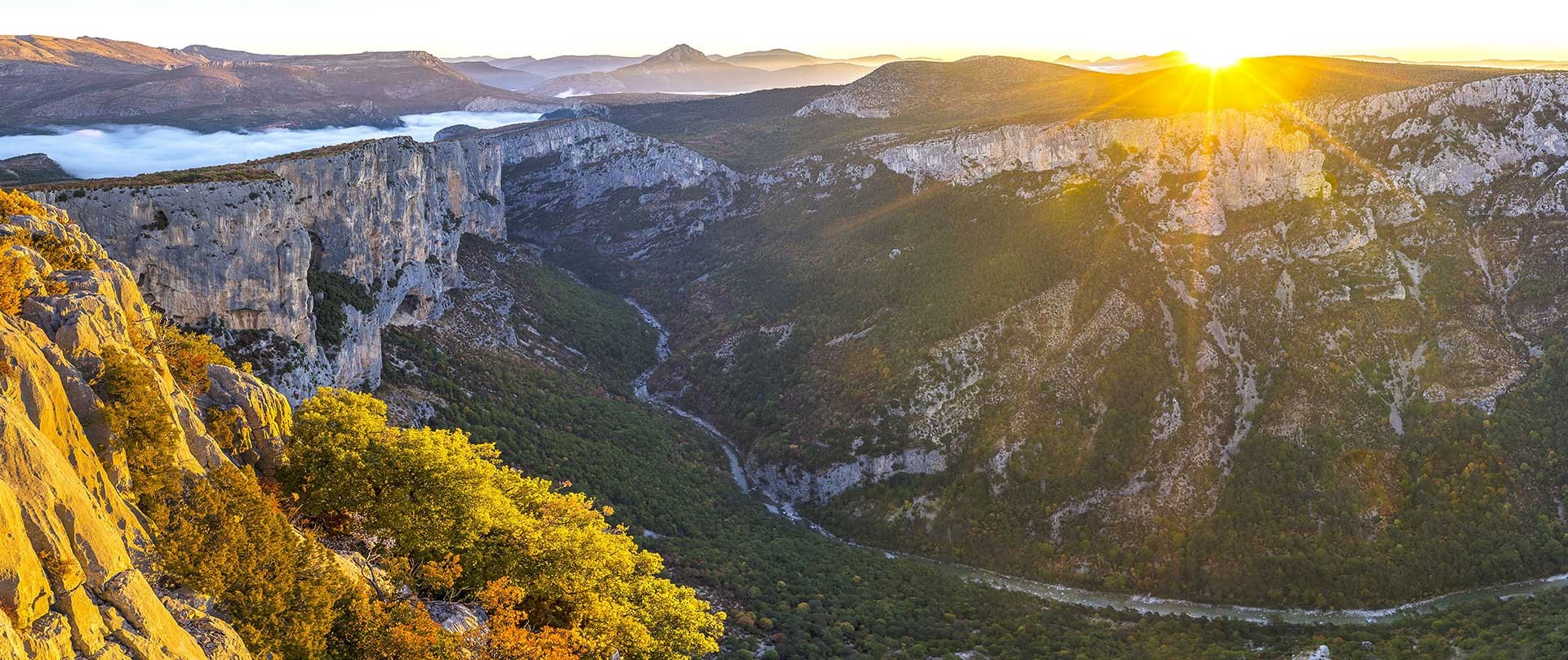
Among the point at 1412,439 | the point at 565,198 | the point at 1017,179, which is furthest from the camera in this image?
the point at 565,198

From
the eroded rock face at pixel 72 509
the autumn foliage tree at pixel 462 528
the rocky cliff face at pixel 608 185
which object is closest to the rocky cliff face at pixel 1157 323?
the rocky cliff face at pixel 608 185

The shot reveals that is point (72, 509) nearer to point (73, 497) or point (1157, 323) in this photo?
point (73, 497)

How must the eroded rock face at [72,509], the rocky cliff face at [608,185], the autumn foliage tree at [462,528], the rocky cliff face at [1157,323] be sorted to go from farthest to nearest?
the rocky cliff face at [608,185]
the rocky cliff face at [1157,323]
the autumn foliage tree at [462,528]
the eroded rock face at [72,509]

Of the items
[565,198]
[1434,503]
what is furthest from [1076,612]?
[565,198]

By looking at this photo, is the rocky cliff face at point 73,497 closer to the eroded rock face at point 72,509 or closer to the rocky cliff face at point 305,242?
the eroded rock face at point 72,509

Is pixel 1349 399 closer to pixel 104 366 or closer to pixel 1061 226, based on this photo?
pixel 1061 226
